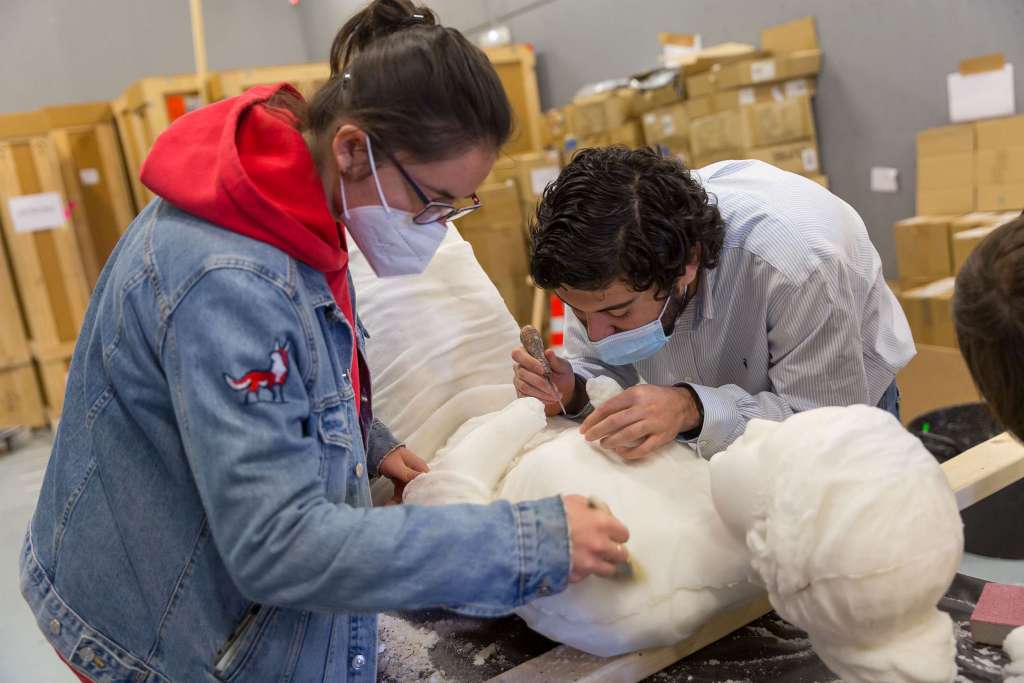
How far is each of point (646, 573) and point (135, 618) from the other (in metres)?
0.67

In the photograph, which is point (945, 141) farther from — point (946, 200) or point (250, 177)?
point (250, 177)

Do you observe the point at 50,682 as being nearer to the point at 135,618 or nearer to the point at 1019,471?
the point at 135,618

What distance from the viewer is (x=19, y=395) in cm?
579

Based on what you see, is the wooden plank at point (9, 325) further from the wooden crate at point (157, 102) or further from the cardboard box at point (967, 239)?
the cardboard box at point (967, 239)

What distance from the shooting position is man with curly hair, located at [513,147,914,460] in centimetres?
143

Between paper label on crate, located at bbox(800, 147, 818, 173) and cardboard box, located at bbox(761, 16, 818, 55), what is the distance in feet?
1.75

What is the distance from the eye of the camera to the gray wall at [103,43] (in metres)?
7.88

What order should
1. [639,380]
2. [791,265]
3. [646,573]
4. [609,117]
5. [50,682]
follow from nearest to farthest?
1. [646,573]
2. [791,265]
3. [639,380]
4. [50,682]
5. [609,117]

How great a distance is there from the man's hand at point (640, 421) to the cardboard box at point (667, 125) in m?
3.52

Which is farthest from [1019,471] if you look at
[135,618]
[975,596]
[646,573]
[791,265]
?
[135,618]

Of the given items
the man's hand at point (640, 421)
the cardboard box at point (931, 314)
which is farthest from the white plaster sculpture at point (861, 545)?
the cardboard box at point (931, 314)

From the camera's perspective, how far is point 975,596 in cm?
134

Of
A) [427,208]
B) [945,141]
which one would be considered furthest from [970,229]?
[427,208]

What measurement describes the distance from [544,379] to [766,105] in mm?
3219
